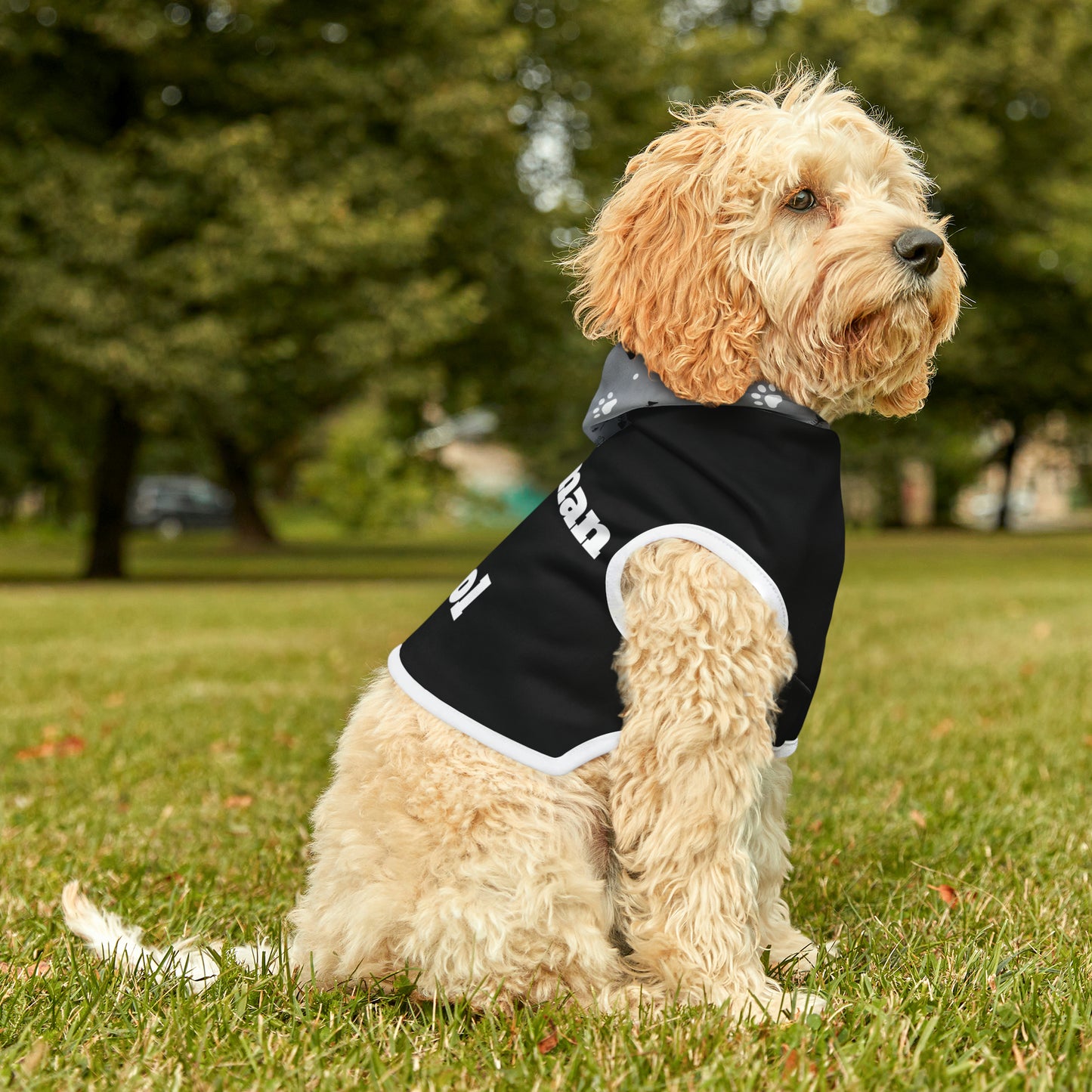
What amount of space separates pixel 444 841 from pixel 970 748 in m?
4.12

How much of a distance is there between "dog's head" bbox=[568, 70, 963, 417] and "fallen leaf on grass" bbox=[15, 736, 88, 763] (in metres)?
4.45

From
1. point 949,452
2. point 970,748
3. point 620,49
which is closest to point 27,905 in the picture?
point 970,748

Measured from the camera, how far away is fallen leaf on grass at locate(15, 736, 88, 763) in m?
6.00

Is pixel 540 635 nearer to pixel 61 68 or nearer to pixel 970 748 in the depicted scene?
pixel 970 748

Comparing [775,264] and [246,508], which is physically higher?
[775,264]

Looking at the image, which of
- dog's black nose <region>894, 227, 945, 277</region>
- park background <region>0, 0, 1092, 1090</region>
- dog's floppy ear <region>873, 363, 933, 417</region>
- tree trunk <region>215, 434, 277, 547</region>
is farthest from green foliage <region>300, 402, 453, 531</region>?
dog's black nose <region>894, 227, 945, 277</region>

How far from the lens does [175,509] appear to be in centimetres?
4969

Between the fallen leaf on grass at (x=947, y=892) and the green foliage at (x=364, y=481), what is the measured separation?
37.3 m

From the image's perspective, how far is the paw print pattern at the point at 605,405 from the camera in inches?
117

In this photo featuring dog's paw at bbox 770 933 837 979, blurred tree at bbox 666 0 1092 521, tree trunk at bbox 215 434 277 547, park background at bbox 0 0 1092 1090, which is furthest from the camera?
tree trunk at bbox 215 434 277 547

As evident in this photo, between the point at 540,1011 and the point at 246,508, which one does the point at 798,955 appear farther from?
the point at 246,508

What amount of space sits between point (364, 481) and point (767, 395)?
3963 cm

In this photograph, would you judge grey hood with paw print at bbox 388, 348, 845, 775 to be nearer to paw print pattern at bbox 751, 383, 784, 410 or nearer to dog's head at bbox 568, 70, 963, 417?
paw print pattern at bbox 751, 383, 784, 410

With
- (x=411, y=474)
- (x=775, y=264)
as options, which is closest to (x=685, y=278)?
(x=775, y=264)
